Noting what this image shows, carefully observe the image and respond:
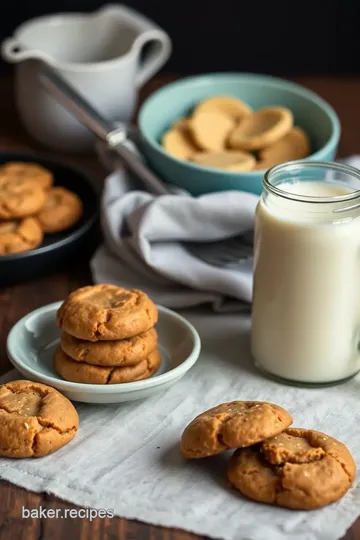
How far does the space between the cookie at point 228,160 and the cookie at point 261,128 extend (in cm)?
2

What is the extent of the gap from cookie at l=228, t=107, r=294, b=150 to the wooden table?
26 cm

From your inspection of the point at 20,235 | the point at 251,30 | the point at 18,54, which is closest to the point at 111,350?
the point at 20,235

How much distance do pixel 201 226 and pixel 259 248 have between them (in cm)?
24

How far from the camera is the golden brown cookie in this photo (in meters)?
1.00

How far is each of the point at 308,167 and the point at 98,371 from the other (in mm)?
387

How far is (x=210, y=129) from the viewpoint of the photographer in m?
1.67

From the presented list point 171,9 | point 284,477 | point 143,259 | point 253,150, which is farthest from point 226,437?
point 171,9

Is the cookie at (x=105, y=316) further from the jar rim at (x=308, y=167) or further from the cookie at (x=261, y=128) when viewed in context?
the cookie at (x=261, y=128)

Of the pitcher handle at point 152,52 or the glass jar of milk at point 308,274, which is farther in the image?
the pitcher handle at point 152,52

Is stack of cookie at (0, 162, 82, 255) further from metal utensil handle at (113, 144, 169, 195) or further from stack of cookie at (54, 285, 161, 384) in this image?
stack of cookie at (54, 285, 161, 384)

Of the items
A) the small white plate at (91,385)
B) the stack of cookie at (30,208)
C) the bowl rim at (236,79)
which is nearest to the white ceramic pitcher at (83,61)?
the bowl rim at (236,79)

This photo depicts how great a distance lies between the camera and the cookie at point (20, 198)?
1485 mm

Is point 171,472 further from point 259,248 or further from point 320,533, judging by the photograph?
point 259,248

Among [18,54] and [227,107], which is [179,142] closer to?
[227,107]
